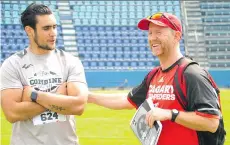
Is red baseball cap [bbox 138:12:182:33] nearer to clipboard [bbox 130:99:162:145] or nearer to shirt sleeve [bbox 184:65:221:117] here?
shirt sleeve [bbox 184:65:221:117]

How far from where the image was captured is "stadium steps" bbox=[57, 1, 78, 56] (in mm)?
40409

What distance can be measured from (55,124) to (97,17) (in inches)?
1562

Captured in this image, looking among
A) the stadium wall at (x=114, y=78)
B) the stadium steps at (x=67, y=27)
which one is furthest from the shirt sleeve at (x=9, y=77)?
the stadium steps at (x=67, y=27)

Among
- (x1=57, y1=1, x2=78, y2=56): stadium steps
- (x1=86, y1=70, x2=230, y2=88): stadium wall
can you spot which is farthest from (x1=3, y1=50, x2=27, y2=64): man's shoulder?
(x1=57, y1=1, x2=78, y2=56): stadium steps

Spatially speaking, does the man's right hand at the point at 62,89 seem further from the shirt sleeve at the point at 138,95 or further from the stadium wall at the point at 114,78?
the stadium wall at the point at 114,78

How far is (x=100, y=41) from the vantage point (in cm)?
4150

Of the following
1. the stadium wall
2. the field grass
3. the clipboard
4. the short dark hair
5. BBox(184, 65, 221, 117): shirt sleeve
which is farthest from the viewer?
the stadium wall

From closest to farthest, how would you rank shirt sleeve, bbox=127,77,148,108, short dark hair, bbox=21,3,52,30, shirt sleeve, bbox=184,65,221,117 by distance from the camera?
shirt sleeve, bbox=184,65,221,117 < short dark hair, bbox=21,3,52,30 < shirt sleeve, bbox=127,77,148,108

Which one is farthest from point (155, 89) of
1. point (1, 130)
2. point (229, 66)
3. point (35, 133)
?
point (229, 66)

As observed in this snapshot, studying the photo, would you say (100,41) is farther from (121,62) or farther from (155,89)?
(155,89)

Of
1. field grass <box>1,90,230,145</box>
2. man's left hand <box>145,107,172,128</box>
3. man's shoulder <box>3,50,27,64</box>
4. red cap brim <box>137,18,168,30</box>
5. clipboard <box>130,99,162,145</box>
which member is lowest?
field grass <box>1,90,230,145</box>

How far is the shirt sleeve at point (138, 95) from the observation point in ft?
13.3

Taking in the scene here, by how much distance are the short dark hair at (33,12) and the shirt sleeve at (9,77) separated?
0.38 meters

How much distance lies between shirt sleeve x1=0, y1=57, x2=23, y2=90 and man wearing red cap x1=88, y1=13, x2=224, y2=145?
44.5 inches
